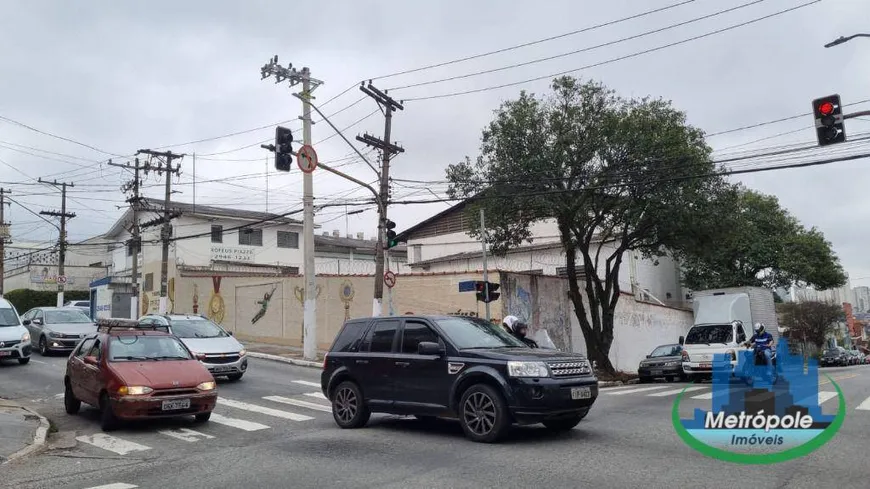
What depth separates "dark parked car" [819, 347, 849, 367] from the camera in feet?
161

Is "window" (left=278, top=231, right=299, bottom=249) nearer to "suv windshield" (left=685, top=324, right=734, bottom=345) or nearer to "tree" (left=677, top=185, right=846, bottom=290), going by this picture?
"tree" (left=677, top=185, right=846, bottom=290)

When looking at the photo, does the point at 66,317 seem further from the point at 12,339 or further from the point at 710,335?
the point at 710,335

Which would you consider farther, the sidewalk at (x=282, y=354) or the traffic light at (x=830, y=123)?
the sidewalk at (x=282, y=354)

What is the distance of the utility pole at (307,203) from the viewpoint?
22656mm

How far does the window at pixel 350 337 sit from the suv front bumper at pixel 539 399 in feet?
9.91

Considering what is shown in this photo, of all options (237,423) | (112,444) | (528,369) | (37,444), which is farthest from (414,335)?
(37,444)

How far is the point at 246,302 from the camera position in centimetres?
3102

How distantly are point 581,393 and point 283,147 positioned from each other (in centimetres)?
1201

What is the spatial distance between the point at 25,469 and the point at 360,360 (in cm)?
436

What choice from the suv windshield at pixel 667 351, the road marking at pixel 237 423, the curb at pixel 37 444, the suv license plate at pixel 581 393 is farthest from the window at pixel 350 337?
the suv windshield at pixel 667 351

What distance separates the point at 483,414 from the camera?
27.8 ft

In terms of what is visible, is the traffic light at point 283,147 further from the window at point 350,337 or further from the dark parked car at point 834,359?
the dark parked car at point 834,359

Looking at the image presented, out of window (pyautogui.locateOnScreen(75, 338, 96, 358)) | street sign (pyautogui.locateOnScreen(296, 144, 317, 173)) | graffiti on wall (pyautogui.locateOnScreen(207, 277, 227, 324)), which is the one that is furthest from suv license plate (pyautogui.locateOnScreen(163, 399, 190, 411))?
graffiti on wall (pyautogui.locateOnScreen(207, 277, 227, 324))

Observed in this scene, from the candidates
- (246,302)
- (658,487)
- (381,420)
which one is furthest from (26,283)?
(658,487)
